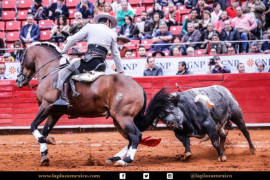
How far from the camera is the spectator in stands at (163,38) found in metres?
13.1

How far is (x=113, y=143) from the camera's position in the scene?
396 inches

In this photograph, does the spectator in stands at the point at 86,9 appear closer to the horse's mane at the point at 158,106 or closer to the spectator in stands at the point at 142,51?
the spectator in stands at the point at 142,51

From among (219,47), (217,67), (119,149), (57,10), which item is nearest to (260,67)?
(217,67)

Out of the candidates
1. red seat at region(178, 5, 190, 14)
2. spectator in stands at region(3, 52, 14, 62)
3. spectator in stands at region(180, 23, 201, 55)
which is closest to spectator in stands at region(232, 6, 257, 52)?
spectator in stands at region(180, 23, 201, 55)

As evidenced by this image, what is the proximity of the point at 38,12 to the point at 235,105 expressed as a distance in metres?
10.3

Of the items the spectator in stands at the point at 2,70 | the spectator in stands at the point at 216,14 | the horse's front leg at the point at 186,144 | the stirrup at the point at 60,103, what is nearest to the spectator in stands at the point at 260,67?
the spectator in stands at the point at 216,14

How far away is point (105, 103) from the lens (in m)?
7.22

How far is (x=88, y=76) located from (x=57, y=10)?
30.7 ft

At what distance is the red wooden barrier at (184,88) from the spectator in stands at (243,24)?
1.55 meters

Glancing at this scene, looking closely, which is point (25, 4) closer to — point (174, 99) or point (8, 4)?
point (8, 4)

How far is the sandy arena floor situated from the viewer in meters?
6.84

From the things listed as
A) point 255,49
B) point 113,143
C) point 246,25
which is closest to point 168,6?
point 246,25

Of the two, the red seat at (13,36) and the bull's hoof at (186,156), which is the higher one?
the red seat at (13,36)

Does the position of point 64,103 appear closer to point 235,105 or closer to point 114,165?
point 114,165
